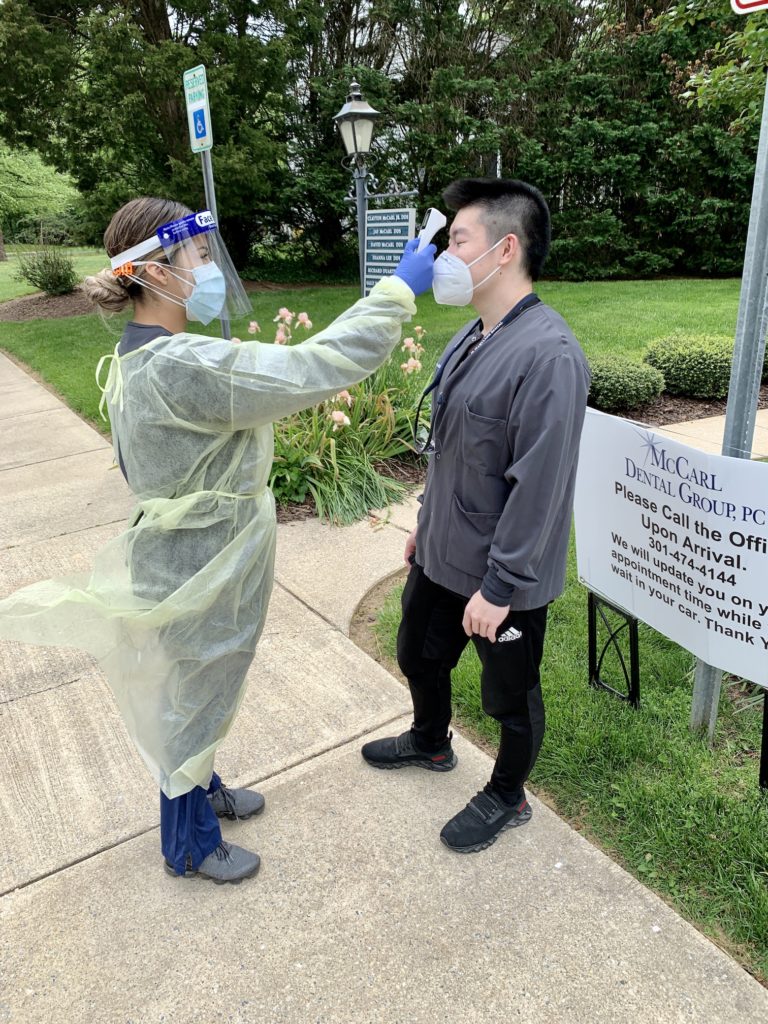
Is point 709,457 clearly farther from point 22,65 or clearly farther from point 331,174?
point 331,174

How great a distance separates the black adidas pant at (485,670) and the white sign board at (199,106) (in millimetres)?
4355

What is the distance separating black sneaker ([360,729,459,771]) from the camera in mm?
2615

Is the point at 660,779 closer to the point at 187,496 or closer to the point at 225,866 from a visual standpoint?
the point at 225,866

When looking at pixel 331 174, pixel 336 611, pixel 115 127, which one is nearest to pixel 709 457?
pixel 336 611

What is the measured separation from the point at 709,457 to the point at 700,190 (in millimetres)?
17210

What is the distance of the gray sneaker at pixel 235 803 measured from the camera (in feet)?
7.82

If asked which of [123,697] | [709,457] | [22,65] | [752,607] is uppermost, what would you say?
[22,65]

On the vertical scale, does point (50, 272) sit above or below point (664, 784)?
above

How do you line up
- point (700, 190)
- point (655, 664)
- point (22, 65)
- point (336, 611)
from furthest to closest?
point (700, 190) → point (22, 65) → point (336, 611) → point (655, 664)

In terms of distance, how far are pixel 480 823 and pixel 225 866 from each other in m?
0.80

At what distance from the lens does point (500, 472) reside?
6.38 ft

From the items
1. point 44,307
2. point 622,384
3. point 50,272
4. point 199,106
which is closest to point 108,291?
point 199,106

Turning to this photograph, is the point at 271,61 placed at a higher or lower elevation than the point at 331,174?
higher

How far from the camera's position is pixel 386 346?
188 centimetres
